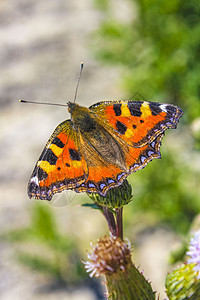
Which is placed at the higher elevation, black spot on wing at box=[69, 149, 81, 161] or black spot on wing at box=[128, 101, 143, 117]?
black spot on wing at box=[128, 101, 143, 117]

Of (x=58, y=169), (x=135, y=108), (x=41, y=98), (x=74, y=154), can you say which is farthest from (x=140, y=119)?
(x=41, y=98)

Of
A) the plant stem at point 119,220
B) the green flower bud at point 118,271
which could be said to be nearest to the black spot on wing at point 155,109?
the plant stem at point 119,220

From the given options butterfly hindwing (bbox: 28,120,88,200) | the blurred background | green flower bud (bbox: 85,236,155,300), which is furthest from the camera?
the blurred background

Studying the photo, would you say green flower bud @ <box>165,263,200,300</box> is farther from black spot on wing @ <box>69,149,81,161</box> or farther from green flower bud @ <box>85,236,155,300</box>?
black spot on wing @ <box>69,149,81,161</box>

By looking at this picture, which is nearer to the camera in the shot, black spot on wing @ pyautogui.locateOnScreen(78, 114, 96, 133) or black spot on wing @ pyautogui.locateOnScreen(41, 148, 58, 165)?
black spot on wing @ pyautogui.locateOnScreen(41, 148, 58, 165)

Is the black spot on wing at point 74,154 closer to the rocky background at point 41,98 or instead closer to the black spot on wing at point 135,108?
the black spot on wing at point 135,108

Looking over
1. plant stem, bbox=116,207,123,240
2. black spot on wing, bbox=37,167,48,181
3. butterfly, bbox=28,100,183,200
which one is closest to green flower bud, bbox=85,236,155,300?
plant stem, bbox=116,207,123,240

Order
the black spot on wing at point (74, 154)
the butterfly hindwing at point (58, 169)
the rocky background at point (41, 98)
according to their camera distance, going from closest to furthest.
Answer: the butterfly hindwing at point (58, 169), the black spot on wing at point (74, 154), the rocky background at point (41, 98)

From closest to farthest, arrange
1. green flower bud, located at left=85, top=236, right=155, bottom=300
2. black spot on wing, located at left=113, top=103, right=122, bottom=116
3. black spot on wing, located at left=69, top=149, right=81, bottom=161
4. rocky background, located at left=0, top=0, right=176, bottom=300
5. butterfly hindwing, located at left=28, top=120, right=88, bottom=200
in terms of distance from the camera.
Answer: green flower bud, located at left=85, top=236, right=155, bottom=300, butterfly hindwing, located at left=28, top=120, right=88, bottom=200, black spot on wing, located at left=69, top=149, right=81, bottom=161, black spot on wing, located at left=113, top=103, right=122, bottom=116, rocky background, located at left=0, top=0, right=176, bottom=300
